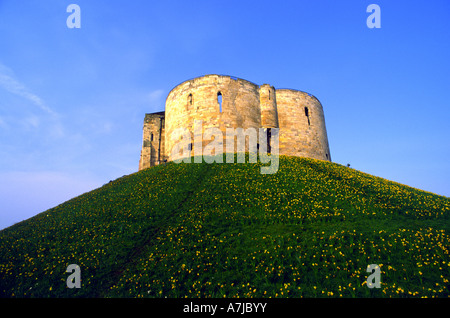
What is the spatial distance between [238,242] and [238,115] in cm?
2082

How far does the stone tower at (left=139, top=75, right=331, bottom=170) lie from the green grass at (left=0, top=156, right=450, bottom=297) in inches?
518

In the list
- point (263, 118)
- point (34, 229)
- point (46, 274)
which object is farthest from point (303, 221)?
point (263, 118)

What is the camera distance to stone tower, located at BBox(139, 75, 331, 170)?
98.3 ft

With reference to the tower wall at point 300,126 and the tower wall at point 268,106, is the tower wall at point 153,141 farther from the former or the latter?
the tower wall at point 300,126

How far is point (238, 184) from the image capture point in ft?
58.4

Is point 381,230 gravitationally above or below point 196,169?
below

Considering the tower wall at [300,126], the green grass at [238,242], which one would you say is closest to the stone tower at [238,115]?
the tower wall at [300,126]

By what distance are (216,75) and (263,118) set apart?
7670mm

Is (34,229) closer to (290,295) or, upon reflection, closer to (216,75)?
(290,295)

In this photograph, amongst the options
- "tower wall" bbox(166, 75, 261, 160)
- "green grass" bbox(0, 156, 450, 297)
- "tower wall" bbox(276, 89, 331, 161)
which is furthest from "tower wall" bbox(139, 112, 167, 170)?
"green grass" bbox(0, 156, 450, 297)

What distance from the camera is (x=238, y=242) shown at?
11.0 metres

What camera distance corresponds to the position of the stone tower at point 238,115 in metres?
30.0

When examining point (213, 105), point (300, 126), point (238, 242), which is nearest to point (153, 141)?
point (213, 105)

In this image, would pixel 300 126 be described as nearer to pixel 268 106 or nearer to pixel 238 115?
pixel 268 106
